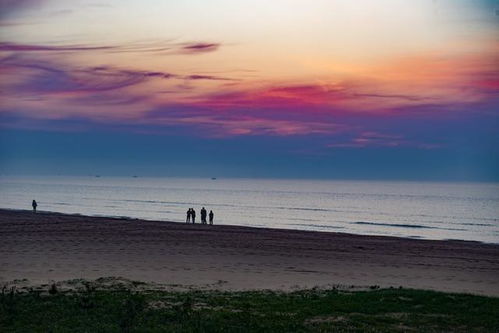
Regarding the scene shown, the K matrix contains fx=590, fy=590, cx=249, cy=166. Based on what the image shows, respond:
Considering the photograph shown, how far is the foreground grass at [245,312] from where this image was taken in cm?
1441

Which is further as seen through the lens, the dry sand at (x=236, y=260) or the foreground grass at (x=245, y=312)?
the dry sand at (x=236, y=260)

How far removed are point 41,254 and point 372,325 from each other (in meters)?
20.8

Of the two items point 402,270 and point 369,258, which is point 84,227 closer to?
point 369,258

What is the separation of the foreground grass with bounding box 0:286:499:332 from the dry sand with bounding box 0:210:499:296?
4.14 m

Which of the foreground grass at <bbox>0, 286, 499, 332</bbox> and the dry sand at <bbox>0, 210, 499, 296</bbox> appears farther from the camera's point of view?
the dry sand at <bbox>0, 210, 499, 296</bbox>

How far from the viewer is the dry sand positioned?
24172 millimetres

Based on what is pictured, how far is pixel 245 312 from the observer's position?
15.8 meters

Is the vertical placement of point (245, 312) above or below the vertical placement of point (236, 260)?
below

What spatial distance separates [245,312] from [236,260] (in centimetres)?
1468

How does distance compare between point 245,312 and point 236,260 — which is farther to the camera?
point 236,260

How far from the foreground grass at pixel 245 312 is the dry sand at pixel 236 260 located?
4144 millimetres

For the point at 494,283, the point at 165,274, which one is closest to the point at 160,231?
the point at 165,274

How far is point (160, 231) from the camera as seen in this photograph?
155 ft

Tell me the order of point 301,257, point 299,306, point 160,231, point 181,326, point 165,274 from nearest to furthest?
point 181,326 → point 299,306 → point 165,274 → point 301,257 → point 160,231
